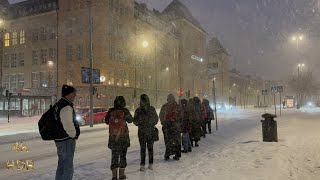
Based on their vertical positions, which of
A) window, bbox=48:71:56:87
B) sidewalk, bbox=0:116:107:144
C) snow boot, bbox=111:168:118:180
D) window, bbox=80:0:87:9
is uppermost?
window, bbox=80:0:87:9

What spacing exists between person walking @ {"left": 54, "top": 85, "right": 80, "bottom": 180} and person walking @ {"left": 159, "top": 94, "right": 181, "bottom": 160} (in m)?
4.35

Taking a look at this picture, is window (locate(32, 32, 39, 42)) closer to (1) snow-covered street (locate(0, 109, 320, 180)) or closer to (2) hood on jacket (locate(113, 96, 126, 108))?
(1) snow-covered street (locate(0, 109, 320, 180))

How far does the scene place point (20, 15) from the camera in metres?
68.1

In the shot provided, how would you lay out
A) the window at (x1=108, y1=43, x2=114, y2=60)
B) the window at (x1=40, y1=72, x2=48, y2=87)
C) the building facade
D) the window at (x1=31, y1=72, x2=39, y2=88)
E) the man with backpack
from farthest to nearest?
1. the window at (x1=31, y1=72, x2=39, y2=88)
2. the window at (x1=40, y1=72, x2=48, y2=87)
3. the window at (x1=108, y1=43, x2=114, y2=60)
4. the building facade
5. the man with backpack

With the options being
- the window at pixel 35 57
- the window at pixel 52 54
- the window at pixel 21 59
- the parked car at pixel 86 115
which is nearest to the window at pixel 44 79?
the window at pixel 52 54

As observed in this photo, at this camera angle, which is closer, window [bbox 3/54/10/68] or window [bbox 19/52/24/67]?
window [bbox 19/52/24/67]

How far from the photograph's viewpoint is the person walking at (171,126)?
1037cm

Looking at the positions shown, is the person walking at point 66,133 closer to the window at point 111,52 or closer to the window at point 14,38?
the window at point 111,52

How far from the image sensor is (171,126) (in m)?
10.5

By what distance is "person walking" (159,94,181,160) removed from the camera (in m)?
10.4

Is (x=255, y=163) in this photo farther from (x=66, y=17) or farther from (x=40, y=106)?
(x=66, y=17)

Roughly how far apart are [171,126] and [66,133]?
478 centimetres

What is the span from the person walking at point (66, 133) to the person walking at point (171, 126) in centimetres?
435

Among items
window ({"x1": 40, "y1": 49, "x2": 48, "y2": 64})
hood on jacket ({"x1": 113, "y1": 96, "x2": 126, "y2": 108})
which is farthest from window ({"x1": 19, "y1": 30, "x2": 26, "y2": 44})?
hood on jacket ({"x1": 113, "y1": 96, "x2": 126, "y2": 108})
